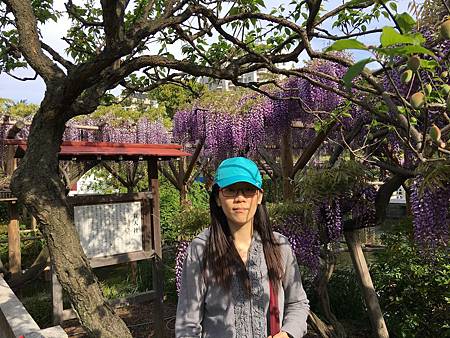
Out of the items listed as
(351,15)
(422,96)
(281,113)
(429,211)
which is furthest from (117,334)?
(281,113)

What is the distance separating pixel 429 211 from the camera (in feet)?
7.54

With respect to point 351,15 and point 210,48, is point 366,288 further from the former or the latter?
point 210,48

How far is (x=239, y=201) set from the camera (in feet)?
4.44

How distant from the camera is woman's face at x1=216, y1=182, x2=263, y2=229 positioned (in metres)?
1.35

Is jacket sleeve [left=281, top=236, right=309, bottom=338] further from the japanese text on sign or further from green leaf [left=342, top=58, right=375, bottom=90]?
the japanese text on sign

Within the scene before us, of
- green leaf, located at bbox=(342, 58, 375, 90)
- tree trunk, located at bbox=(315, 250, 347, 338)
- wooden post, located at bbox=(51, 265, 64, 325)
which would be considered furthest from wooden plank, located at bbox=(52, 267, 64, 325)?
green leaf, located at bbox=(342, 58, 375, 90)

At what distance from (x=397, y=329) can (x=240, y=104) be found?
11.9 feet

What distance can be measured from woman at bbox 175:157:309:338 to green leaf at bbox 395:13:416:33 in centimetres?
79

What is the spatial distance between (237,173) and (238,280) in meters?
0.38

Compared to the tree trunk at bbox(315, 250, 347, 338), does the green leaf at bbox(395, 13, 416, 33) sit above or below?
above

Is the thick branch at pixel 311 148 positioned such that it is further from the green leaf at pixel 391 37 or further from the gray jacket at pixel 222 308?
the green leaf at pixel 391 37

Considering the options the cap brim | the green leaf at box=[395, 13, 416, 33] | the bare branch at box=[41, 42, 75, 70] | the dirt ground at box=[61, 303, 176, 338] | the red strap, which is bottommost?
the dirt ground at box=[61, 303, 176, 338]

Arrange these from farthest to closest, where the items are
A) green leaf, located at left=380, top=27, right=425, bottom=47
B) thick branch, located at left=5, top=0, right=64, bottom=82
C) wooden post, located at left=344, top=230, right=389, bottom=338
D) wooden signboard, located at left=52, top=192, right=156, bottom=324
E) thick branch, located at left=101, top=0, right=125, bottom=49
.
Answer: wooden signboard, located at left=52, top=192, right=156, bottom=324 < wooden post, located at left=344, top=230, right=389, bottom=338 < thick branch, located at left=5, top=0, right=64, bottom=82 < thick branch, located at left=101, top=0, right=125, bottom=49 < green leaf, located at left=380, top=27, right=425, bottom=47

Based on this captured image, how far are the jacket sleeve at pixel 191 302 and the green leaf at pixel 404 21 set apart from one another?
992 mm
